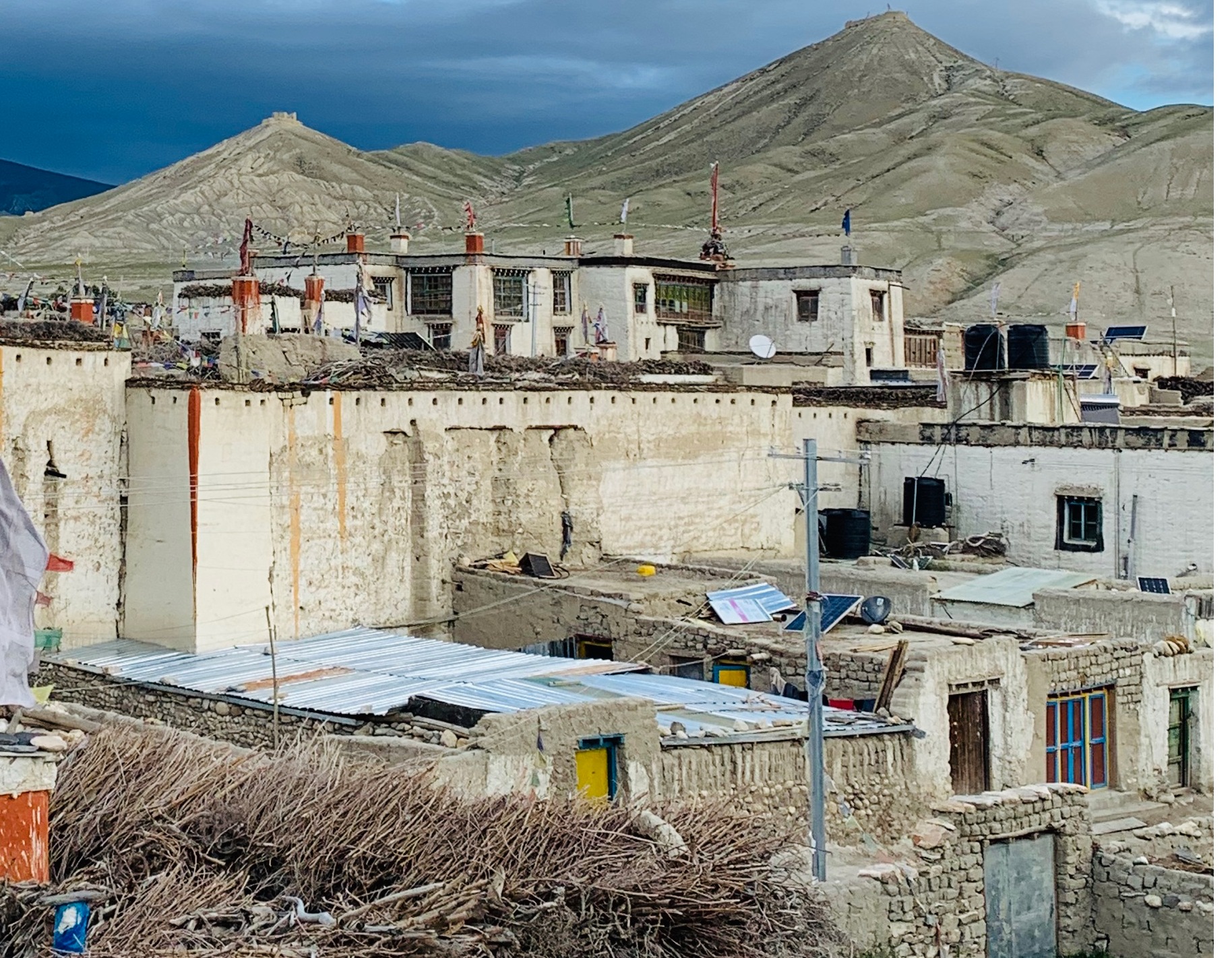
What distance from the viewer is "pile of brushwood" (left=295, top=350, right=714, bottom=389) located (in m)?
25.5

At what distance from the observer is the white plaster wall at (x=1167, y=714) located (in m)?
21.0

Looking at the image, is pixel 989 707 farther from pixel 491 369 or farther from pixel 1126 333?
pixel 1126 333

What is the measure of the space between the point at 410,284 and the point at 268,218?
84238mm

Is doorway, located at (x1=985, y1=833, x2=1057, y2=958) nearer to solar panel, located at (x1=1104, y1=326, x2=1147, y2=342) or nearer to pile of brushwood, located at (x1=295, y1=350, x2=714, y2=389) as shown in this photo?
pile of brushwood, located at (x1=295, y1=350, x2=714, y2=389)

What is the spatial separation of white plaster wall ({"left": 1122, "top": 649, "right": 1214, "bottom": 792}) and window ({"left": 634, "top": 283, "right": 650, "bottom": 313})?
25567 mm

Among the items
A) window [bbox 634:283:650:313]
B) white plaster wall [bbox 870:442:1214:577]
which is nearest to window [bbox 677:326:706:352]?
window [bbox 634:283:650:313]

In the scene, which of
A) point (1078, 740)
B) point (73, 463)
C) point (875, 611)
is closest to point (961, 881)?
point (1078, 740)

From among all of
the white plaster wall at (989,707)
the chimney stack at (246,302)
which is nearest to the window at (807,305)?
the chimney stack at (246,302)

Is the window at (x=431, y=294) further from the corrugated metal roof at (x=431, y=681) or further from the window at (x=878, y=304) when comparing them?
the corrugated metal roof at (x=431, y=681)

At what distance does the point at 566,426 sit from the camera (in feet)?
88.0

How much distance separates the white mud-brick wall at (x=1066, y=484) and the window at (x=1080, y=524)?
0.23ft

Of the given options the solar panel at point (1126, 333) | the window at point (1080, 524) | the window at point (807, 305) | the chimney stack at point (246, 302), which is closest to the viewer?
the window at point (1080, 524)

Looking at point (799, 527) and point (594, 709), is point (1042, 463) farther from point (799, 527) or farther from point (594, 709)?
point (594, 709)

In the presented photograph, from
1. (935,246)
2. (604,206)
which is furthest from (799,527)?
(604,206)
